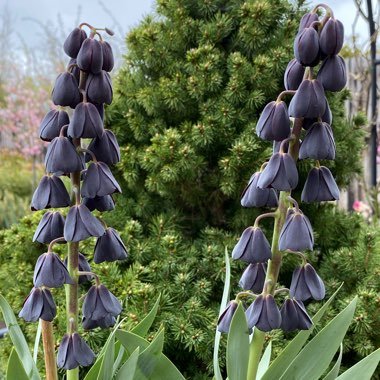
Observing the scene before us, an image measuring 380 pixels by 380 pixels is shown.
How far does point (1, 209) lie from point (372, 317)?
530 centimetres

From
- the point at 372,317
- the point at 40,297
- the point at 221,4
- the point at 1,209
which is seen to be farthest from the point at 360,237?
the point at 1,209

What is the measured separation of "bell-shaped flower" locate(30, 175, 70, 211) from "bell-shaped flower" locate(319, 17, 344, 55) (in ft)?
1.85

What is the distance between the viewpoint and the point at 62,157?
3.59ft

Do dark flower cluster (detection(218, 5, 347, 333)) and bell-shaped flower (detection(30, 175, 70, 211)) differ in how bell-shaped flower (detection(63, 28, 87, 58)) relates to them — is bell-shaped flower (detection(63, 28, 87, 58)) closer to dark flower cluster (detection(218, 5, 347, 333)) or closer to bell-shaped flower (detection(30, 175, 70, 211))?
bell-shaped flower (detection(30, 175, 70, 211))

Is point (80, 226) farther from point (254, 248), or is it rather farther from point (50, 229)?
point (254, 248)

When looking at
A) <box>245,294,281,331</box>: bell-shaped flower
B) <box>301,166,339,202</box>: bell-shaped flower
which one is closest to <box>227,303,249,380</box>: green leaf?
<box>245,294,281,331</box>: bell-shaped flower

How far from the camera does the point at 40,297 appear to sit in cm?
117

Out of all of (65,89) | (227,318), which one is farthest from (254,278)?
(65,89)

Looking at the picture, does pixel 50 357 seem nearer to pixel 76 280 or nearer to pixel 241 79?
pixel 76 280

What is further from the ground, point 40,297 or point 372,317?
point 40,297

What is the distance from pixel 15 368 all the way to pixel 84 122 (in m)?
0.50

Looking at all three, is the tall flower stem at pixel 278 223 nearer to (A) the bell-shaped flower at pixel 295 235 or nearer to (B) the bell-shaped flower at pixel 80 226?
(A) the bell-shaped flower at pixel 295 235

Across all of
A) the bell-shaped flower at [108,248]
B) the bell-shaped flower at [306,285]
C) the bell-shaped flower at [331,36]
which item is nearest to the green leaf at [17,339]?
the bell-shaped flower at [108,248]

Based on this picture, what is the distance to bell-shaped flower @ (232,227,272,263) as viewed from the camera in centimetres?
112
